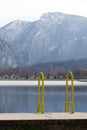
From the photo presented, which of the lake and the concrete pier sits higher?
the concrete pier

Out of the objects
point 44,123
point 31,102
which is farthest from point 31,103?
point 44,123

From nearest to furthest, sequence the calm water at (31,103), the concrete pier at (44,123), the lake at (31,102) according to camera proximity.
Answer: the concrete pier at (44,123) → the lake at (31,102) → the calm water at (31,103)

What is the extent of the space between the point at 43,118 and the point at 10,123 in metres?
1.10

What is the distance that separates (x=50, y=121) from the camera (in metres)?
13.6

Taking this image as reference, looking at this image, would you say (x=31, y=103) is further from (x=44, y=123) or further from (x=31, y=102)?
(x=44, y=123)

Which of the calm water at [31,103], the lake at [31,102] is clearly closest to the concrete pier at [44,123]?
the lake at [31,102]

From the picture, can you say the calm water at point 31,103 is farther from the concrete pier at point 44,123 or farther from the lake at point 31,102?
the concrete pier at point 44,123

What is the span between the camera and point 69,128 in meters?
13.6

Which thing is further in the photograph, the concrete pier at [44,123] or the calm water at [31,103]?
the calm water at [31,103]

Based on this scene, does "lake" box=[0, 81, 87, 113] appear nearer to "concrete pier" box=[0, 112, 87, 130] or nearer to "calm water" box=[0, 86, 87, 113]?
"calm water" box=[0, 86, 87, 113]

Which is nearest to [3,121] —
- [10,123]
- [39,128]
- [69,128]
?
[10,123]

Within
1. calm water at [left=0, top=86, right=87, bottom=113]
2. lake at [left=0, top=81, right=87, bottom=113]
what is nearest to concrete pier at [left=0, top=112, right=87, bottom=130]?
lake at [left=0, top=81, right=87, bottom=113]

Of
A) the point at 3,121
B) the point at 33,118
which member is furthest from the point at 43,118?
the point at 3,121

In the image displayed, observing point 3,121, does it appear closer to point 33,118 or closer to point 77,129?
point 33,118
